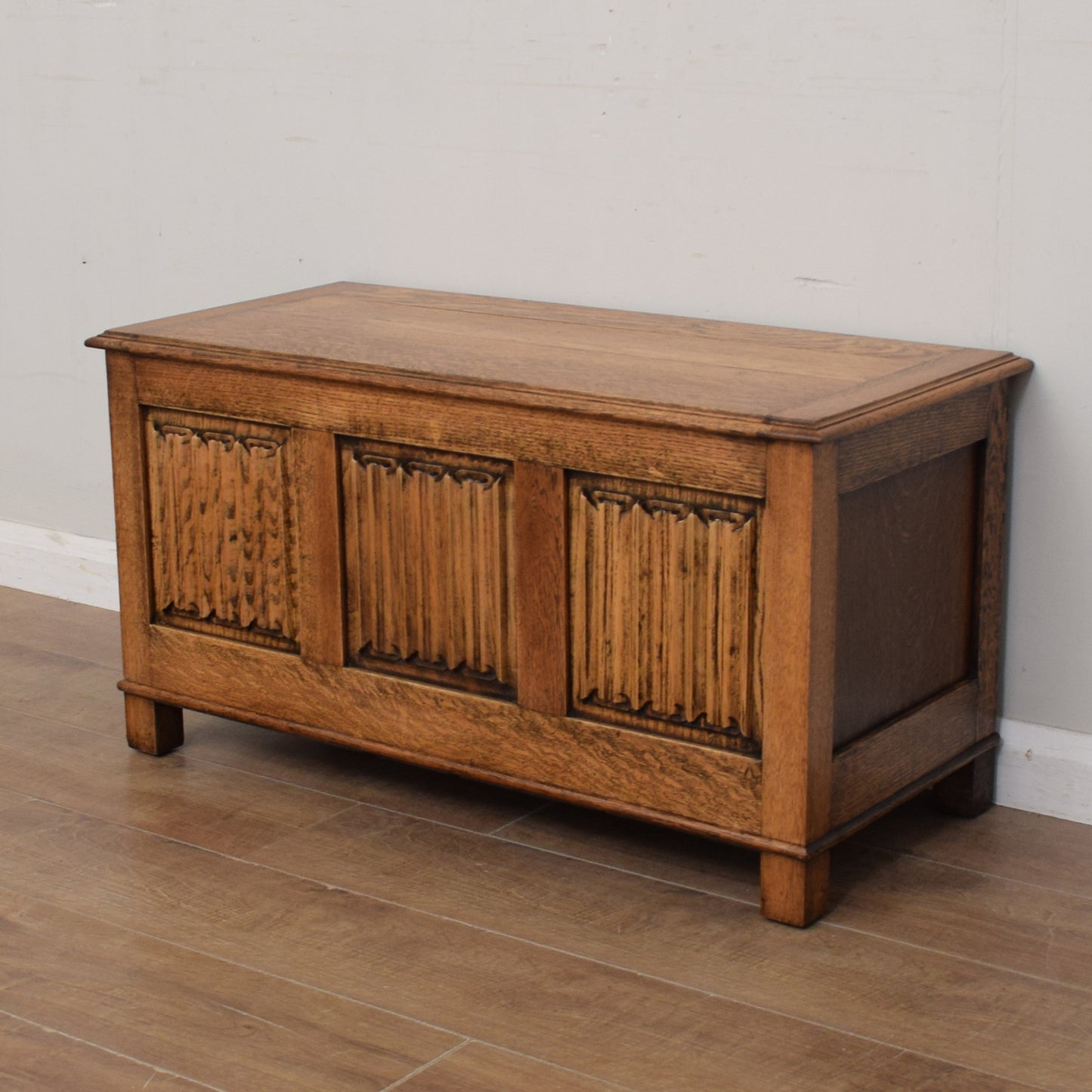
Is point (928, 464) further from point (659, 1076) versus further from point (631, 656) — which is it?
point (659, 1076)

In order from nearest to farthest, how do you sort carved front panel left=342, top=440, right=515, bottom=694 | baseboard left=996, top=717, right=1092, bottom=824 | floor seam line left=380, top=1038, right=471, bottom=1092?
1. floor seam line left=380, top=1038, right=471, bottom=1092
2. carved front panel left=342, top=440, right=515, bottom=694
3. baseboard left=996, top=717, right=1092, bottom=824

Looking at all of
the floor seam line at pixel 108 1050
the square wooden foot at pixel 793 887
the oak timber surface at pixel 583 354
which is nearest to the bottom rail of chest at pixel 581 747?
the square wooden foot at pixel 793 887

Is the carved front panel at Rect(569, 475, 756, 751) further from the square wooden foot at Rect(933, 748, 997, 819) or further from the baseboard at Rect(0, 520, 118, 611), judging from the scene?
Result: the baseboard at Rect(0, 520, 118, 611)

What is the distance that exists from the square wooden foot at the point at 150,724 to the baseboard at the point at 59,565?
2.33 feet

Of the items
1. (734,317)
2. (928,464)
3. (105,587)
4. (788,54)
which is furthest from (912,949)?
(105,587)

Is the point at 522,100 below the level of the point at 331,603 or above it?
above

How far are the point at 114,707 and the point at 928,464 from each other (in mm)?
1505

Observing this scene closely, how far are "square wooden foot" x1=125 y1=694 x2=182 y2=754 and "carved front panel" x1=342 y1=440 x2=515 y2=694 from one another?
0.44 metres

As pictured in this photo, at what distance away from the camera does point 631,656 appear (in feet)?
7.63

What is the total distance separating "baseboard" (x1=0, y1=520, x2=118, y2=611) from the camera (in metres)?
3.57

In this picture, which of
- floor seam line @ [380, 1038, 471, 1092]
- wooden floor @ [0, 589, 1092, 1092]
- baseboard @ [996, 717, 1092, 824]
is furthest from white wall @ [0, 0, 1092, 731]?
floor seam line @ [380, 1038, 471, 1092]

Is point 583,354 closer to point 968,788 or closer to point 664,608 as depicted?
point 664,608

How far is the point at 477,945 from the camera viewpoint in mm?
2227

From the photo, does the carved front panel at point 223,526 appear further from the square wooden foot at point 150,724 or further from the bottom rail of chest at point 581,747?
the square wooden foot at point 150,724
